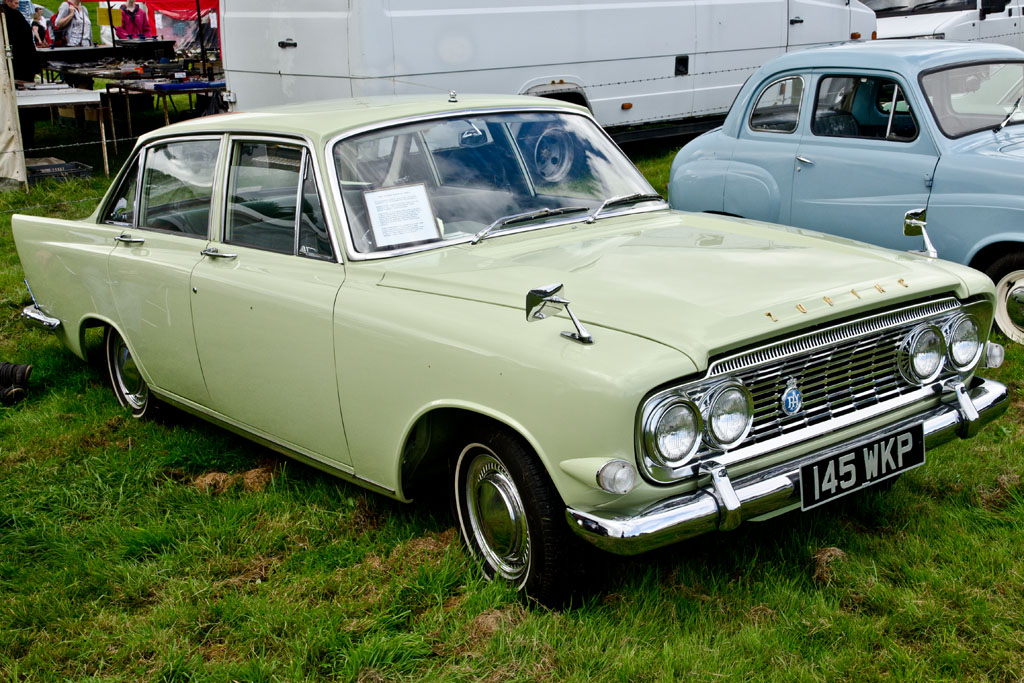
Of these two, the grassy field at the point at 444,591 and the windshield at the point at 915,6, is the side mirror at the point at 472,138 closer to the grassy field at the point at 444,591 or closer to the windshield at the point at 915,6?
the grassy field at the point at 444,591

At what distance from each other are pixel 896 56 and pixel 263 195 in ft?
12.7

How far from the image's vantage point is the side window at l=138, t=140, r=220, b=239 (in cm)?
445

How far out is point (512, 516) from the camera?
323 centimetres

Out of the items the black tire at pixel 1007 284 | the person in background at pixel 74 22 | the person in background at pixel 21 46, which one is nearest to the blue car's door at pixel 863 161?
the black tire at pixel 1007 284

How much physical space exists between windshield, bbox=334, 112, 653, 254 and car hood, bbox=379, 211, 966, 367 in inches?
4.7

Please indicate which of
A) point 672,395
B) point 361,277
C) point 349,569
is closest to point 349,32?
point 361,277

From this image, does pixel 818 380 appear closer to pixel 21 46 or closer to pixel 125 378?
pixel 125 378

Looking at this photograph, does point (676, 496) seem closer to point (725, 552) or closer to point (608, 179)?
point (725, 552)

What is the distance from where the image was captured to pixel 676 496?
2906mm

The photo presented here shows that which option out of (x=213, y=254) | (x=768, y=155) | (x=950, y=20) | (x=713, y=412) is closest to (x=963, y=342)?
(x=713, y=412)

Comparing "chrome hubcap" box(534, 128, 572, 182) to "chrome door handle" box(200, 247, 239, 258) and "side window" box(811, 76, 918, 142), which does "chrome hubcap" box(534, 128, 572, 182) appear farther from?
"side window" box(811, 76, 918, 142)

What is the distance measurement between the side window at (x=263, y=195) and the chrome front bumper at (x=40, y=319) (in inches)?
71.1

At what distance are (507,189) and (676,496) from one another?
1576 mm

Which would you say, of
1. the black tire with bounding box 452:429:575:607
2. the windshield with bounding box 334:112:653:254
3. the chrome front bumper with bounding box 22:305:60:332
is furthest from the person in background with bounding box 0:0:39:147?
the black tire with bounding box 452:429:575:607
